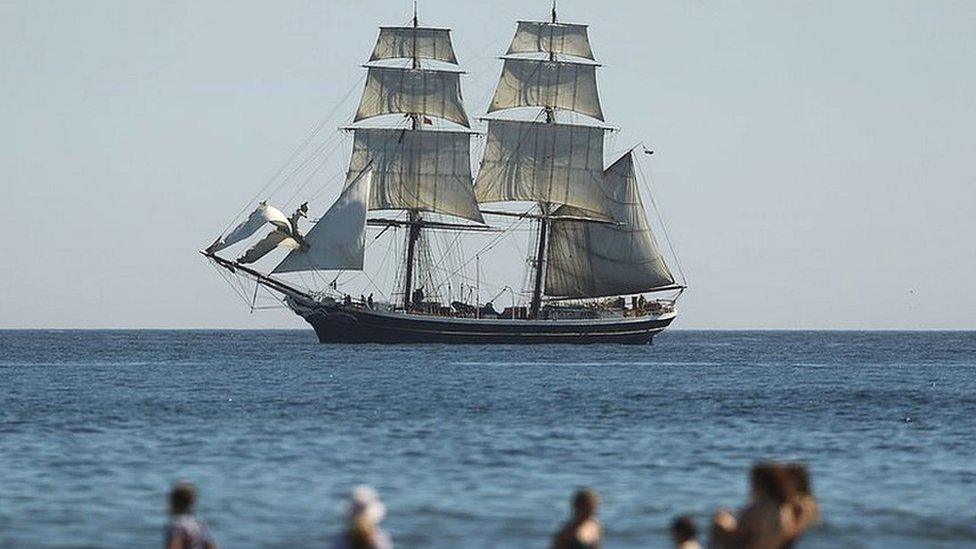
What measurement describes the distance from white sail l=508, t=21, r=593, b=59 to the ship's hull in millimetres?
27639

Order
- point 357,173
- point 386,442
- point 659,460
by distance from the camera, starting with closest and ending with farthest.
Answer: point 659,460 → point 386,442 → point 357,173

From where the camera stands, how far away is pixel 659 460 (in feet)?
155

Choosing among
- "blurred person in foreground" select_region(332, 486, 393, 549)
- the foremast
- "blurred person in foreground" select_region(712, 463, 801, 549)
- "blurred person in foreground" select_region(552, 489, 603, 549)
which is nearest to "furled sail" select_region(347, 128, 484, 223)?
the foremast

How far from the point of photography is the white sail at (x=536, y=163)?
576 feet

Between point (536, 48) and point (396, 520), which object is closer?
point (396, 520)

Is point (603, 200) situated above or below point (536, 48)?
below

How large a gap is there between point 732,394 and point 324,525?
171 ft

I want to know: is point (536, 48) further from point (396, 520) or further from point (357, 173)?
point (396, 520)

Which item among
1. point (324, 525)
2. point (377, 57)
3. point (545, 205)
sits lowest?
point (324, 525)

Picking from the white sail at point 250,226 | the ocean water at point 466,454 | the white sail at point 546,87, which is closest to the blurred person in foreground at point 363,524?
the ocean water at point 466,454

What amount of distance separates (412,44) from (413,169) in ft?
43.8

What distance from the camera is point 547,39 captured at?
181000mm

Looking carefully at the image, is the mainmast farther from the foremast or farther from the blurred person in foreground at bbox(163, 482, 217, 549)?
the blurred person in foreground at bbox(163, 482, 217, 549)

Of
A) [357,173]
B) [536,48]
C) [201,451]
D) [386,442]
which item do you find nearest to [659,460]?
[386,442]
